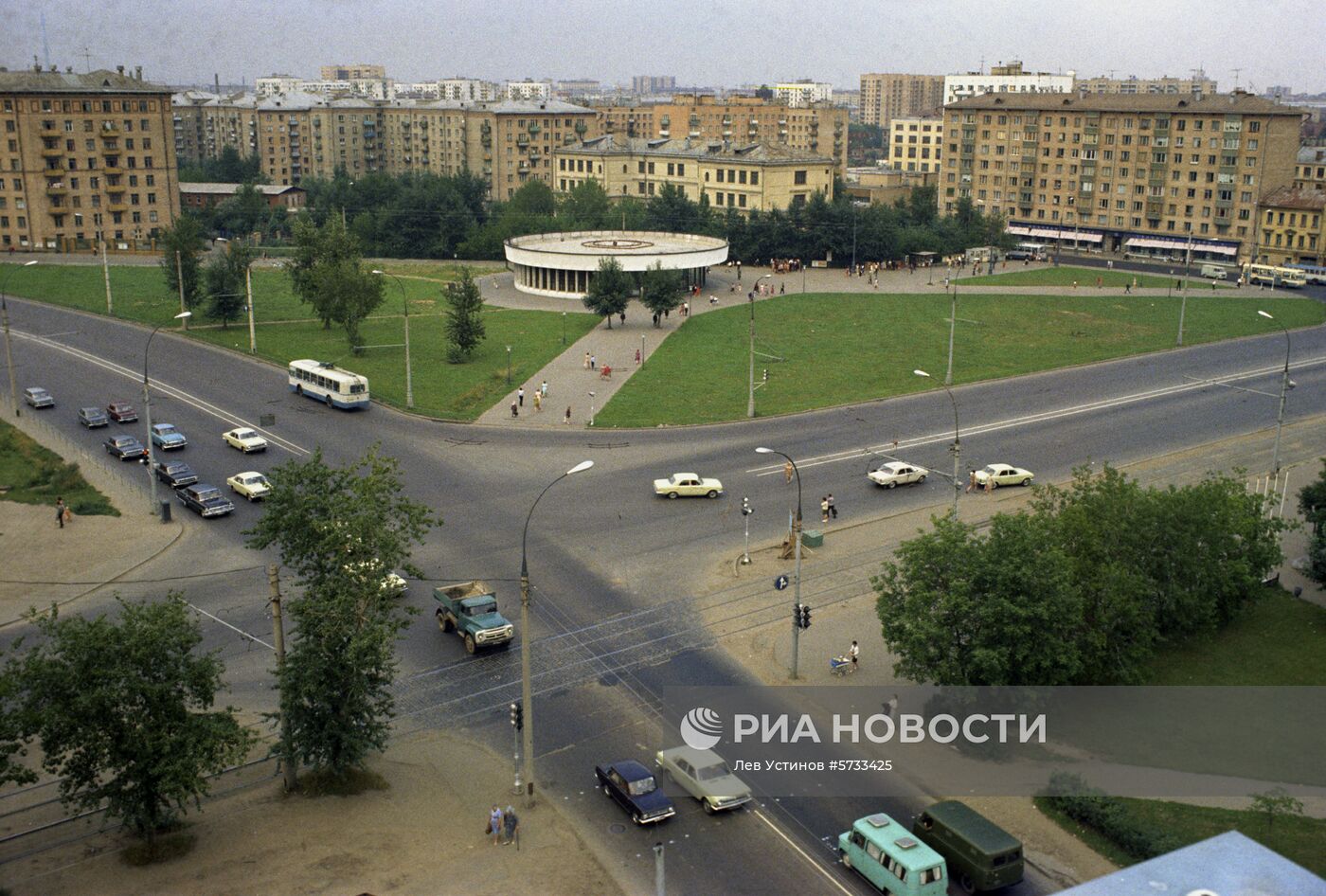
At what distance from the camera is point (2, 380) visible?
219ft

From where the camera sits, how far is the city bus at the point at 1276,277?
347ft

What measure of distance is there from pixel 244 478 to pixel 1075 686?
32.3 meters

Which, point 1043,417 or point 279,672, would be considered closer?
point 279,672

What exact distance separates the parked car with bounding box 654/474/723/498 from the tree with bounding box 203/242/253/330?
43.3 metres

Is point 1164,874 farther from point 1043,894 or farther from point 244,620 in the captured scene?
point 244,620

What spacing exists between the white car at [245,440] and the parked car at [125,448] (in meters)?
3.74

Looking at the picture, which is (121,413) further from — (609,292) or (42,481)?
(609,292)

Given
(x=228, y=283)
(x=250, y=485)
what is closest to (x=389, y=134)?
(x=228, y=283)

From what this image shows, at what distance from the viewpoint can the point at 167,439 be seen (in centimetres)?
5419

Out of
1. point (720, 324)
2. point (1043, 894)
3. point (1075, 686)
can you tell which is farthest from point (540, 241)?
point (1043, 894)

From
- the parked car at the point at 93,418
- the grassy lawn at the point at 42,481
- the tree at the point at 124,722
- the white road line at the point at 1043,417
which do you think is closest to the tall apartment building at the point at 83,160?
the parked car at the point at 93,418

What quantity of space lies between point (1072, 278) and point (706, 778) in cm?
9198

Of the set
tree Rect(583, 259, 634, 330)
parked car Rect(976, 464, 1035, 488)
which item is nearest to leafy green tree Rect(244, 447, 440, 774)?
parked car Rect(976, 464, 1035, 488)

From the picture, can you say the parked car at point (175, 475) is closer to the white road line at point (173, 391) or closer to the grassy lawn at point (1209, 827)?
the white road line at point (173, 391)
